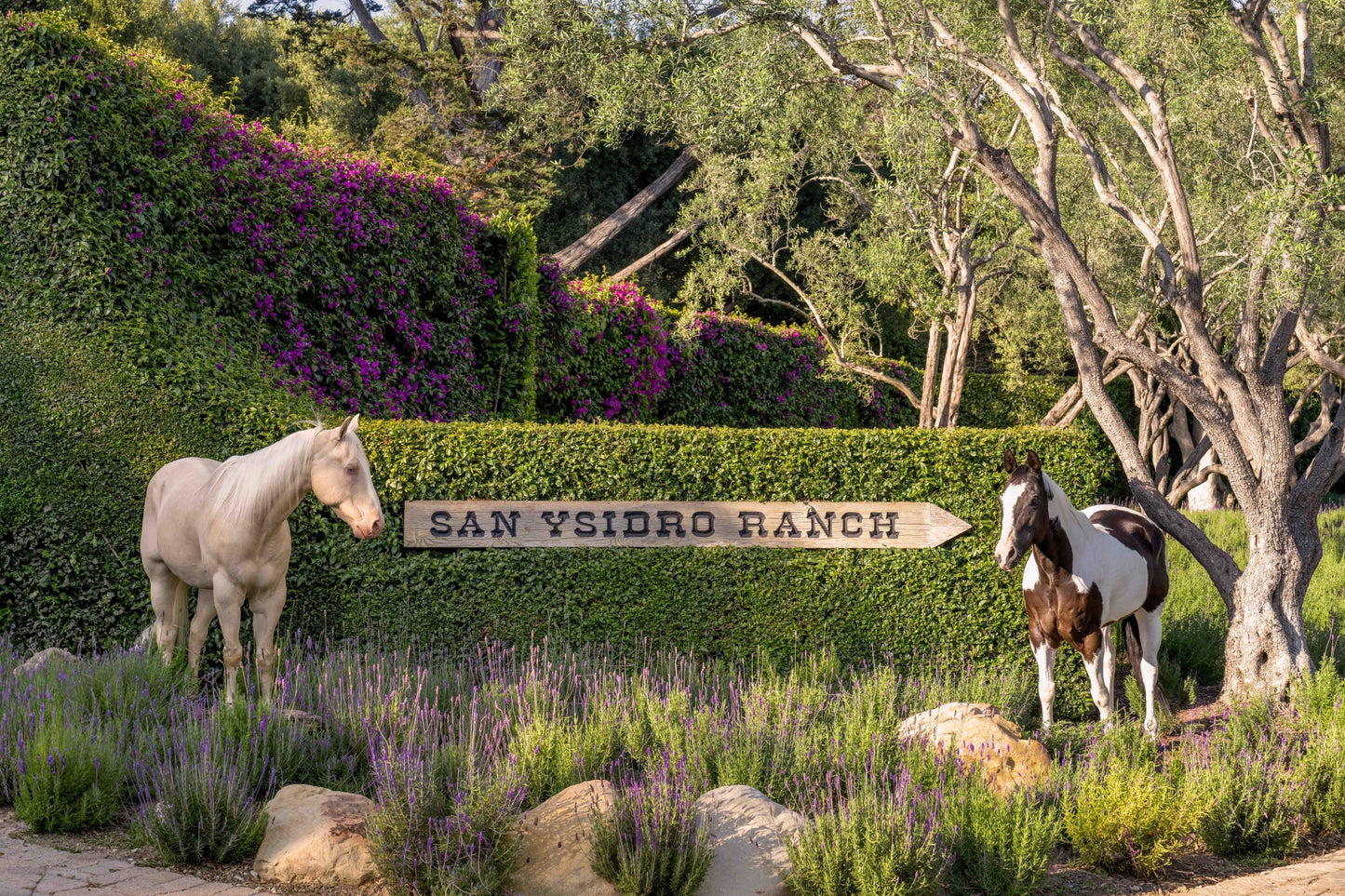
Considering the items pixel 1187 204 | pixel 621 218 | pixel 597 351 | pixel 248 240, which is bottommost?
pixel 597 351

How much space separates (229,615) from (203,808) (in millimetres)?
1678

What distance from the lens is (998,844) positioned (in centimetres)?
514

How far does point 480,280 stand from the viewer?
13336 mm

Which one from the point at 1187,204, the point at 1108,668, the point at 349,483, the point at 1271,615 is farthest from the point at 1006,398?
the point at 349,483

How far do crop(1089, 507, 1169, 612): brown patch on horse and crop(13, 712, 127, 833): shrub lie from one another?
21.4 feet

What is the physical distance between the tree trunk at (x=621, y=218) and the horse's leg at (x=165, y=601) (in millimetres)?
18298

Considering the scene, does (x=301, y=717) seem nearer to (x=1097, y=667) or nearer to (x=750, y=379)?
(x=1097, y=667)

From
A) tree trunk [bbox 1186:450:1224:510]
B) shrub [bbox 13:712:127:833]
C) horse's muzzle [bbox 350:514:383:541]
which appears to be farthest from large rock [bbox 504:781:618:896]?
tree trunk [bbox 1186:450:1224:510]

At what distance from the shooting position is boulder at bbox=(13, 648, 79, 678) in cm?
687

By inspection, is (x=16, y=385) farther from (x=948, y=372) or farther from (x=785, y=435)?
(x=948, y=372)

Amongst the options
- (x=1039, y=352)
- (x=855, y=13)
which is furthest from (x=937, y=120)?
(x=1039, y=352)

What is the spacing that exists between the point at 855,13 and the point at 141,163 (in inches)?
324

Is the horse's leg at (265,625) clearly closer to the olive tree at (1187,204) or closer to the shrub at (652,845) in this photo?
the shrub at (652,845)

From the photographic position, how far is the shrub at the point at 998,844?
5035mm
